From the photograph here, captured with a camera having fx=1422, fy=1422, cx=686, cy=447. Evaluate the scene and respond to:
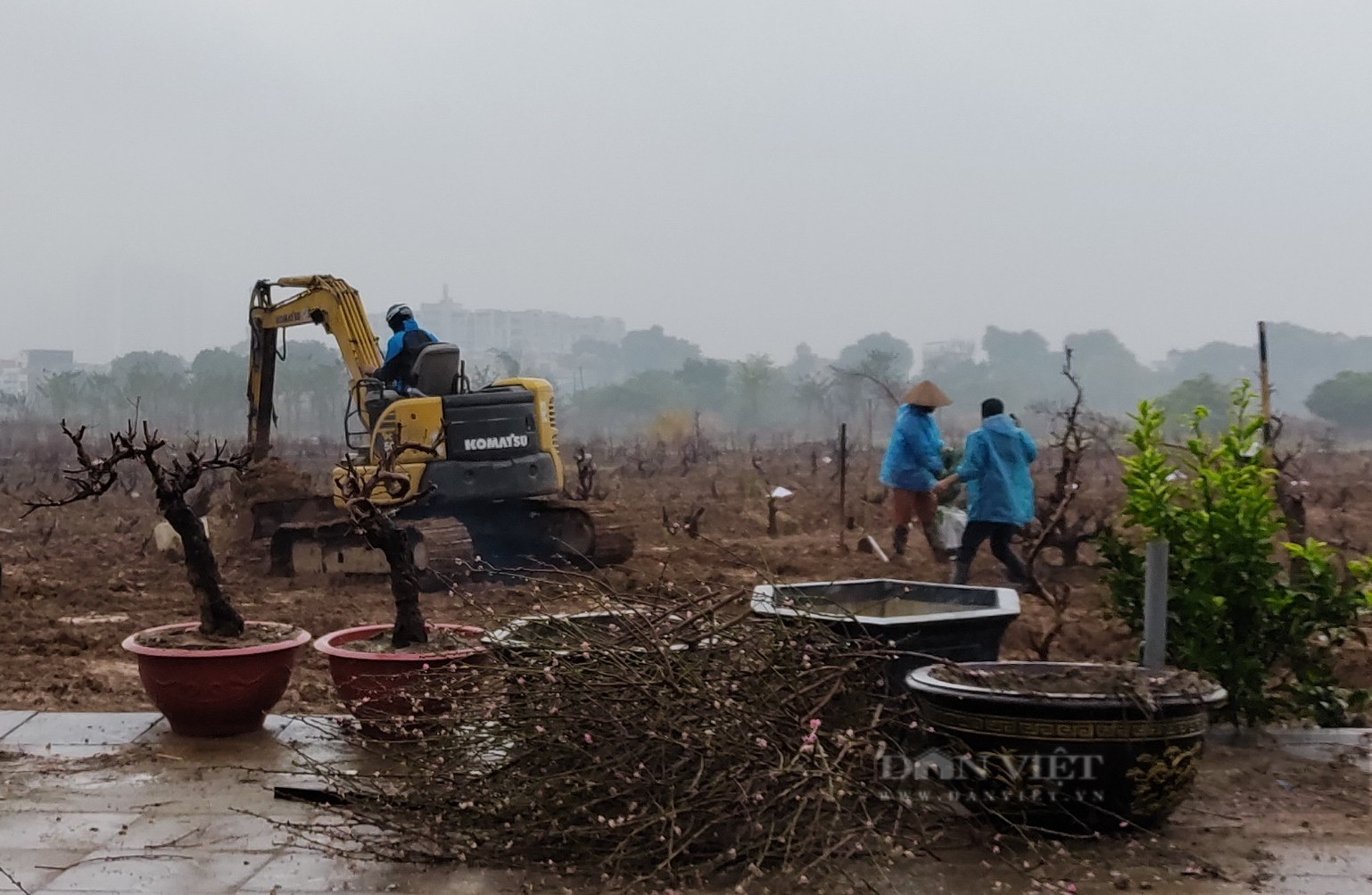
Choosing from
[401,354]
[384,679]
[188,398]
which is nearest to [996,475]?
[384,679]

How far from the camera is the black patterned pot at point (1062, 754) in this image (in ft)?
15.4

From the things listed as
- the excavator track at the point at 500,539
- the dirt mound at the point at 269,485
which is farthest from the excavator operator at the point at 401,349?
the dirt mound at the point at 269,485

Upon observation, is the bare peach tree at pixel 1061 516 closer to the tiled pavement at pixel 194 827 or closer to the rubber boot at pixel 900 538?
the rubber boot at pixel 900 538

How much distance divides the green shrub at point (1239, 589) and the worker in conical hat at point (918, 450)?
4.65 metres

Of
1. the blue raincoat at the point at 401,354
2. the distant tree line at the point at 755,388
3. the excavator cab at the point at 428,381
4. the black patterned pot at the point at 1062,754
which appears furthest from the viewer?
the distant tree line at the point at 755,388

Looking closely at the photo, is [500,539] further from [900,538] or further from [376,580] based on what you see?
[900,538]

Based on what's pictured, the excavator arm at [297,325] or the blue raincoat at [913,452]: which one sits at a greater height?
the excavator arm at [297,325]

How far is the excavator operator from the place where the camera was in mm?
12891

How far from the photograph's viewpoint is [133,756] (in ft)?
20.5

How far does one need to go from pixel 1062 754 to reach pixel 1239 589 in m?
1.94

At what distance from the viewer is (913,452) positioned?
1136 cm

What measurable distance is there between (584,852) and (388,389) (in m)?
8.74

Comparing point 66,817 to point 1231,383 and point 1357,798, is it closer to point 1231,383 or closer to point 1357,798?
point 1357,798

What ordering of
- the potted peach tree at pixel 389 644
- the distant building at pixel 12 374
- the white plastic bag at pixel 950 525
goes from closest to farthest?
the potted peach tree at pixel 389 644, the white plastic bag at pixel 950 525, the distant building at pixel 12 374
